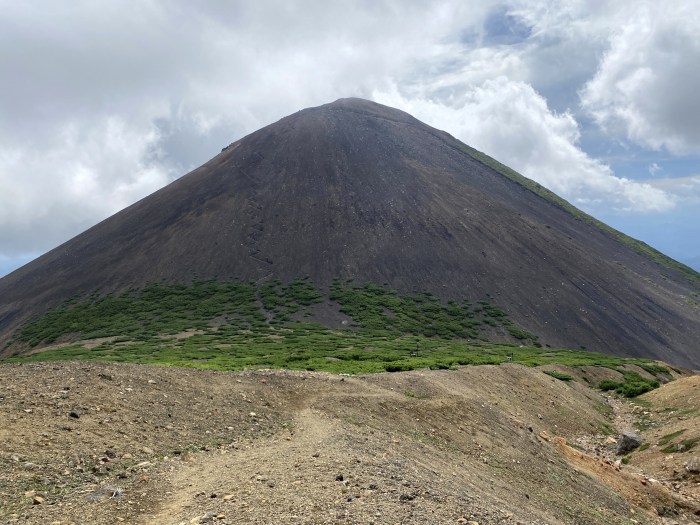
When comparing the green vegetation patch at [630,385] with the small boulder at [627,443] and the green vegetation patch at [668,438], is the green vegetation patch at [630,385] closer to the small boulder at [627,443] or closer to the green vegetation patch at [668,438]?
the green vegetation patch at [668,438]

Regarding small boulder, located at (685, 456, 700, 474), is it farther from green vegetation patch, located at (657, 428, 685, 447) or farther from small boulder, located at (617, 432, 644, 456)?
small boulder, located at (617, 432, 644, 456)

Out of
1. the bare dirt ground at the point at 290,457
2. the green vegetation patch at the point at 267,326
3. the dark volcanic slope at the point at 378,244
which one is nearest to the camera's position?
the bare dirt ground at the point at 290,457

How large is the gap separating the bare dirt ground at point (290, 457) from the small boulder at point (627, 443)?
818 mm

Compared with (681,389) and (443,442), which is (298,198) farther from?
(443,442)

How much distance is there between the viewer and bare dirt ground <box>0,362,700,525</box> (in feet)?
39.6

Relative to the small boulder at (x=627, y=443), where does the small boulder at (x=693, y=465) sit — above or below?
above

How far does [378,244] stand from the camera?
102562 millimetres

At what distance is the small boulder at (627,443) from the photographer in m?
29.1

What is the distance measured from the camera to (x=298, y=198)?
113m

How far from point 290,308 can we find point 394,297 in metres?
16.9

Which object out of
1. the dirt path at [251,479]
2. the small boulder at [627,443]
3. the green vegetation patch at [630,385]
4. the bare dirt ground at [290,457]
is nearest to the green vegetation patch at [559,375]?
the green vegetation patch at [630,385]

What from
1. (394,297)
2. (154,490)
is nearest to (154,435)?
(154,490)

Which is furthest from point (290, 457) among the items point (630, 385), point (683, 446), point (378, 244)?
point (378, 244)

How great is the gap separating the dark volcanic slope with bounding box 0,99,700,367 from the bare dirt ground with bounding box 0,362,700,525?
60.2 m
